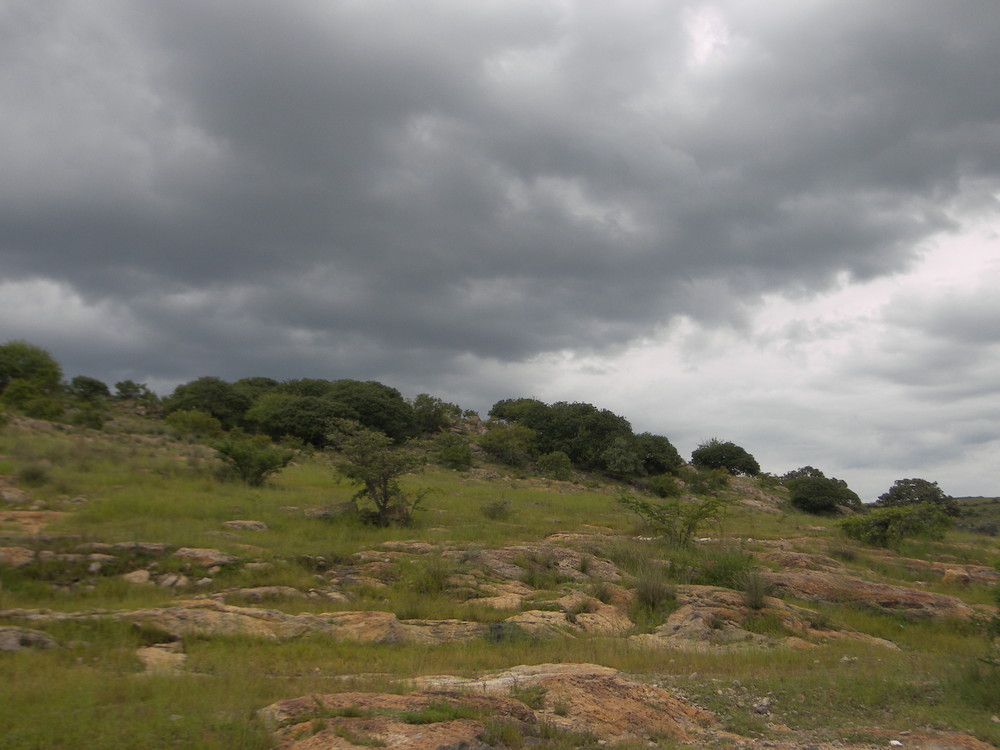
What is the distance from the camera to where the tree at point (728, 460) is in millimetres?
72312

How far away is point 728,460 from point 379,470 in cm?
6134

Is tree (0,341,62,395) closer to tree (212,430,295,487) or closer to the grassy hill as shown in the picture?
tree (212,430,295,487)

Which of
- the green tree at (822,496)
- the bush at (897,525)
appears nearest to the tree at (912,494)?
the green tree at (822,496)

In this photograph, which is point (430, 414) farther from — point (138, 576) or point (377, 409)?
point (138, 576)

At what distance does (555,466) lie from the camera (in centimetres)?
5134

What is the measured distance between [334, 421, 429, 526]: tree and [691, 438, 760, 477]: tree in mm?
58366

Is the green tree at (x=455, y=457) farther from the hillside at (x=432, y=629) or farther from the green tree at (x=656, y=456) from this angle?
the hillside at (x=432, y=629)

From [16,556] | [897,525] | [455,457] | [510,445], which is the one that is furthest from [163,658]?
[510,445]

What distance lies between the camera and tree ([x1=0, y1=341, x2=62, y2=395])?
42.1 meters

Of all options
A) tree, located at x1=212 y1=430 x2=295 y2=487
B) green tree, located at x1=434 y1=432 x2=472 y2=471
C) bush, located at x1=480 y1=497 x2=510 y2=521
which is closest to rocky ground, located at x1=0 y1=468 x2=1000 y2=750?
bush, located at x1=480 y1=497 x2=510 y2=521

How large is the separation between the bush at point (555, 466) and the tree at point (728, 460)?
26.2m

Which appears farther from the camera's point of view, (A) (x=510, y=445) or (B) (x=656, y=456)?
(B) (x=656, y=456)

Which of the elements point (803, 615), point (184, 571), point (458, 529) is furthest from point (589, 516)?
point (184, 571)

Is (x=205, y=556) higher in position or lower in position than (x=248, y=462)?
lower
